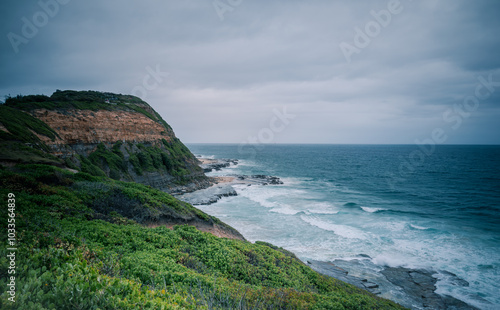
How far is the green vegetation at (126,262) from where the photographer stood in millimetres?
4449

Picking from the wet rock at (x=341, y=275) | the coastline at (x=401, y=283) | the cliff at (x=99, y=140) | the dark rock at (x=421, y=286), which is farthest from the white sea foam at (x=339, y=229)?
the cliff at (x=99, y=140)

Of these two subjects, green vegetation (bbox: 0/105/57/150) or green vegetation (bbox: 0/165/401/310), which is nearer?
green vegetation (bbox: 0/165/401/310)

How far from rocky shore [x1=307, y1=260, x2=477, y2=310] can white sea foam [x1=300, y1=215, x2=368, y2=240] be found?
5.54 m

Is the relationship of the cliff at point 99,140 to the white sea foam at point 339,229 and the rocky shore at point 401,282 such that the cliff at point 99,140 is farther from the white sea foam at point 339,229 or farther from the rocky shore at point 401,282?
the rocky shore at point 401,282

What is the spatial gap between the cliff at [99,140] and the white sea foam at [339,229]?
23.3 meters

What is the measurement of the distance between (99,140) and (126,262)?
111ft

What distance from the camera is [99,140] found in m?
35.3

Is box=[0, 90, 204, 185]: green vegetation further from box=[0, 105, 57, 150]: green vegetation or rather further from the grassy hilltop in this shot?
the grassy hilltop

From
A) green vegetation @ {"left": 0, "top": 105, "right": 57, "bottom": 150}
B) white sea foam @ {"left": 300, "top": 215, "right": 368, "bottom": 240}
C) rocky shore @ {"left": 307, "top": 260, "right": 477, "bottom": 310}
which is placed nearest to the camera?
rocky shore @ {"left": 307, "top": 260, "right": 477, "bottom": 310}

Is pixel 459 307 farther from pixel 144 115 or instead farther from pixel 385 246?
pixel 144 115

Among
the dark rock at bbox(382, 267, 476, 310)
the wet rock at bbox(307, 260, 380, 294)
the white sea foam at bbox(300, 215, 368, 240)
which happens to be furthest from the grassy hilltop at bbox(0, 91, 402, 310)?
the white sea foam at bbox(300, 215, 368, 240)

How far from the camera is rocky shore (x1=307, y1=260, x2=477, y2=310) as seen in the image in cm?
1507

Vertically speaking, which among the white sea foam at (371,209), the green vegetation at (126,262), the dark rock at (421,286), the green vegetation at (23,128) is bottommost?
the dark rock at (421,286)

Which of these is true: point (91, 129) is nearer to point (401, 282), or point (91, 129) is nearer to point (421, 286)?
point (401, 282)
